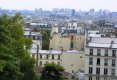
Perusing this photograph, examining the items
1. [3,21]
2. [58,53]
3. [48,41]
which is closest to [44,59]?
[58,53]

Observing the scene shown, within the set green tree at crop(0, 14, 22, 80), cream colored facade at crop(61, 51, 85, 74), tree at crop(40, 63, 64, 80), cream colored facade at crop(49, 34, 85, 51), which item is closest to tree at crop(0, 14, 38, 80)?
green tree at crop(0, 14, 22, 80)

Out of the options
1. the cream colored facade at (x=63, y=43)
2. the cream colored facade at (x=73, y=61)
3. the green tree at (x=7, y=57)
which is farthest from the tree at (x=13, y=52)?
the cream colored facade at (x=63, y=43)

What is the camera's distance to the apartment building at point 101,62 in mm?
50219

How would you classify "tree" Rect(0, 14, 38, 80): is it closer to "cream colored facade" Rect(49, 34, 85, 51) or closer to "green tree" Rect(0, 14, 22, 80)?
"green tree" Rect(0, 14, 22, 80)

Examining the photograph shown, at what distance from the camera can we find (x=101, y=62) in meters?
50.4

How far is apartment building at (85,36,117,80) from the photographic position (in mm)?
50219

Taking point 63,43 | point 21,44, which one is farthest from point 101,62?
point 63,43

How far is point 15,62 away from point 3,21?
3.15m

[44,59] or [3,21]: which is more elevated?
[3,21]

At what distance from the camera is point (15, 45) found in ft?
124

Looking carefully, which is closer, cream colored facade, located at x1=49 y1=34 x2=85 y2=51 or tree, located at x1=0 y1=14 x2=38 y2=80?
tree, located at x1=0 y1=14 x2=38 y2=80

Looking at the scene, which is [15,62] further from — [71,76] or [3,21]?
[71,76]

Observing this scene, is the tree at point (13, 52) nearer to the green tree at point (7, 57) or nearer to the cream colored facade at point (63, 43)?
the green tree at point (7, 57)

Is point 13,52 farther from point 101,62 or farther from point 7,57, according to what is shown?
point 101,62
